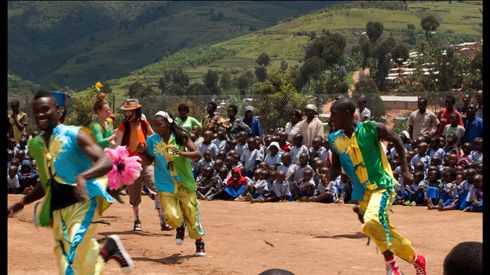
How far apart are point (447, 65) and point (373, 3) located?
308 feet

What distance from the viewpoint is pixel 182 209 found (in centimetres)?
1227

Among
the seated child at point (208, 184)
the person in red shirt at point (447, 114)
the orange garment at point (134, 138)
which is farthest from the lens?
the seated child at point (208, 184)

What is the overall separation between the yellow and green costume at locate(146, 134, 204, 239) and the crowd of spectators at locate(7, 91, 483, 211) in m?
3.99

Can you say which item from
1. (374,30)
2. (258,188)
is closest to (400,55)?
(374,30)

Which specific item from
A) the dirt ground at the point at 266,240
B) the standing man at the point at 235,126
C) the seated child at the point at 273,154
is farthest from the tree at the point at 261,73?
the dirt ground at the point at 266,240

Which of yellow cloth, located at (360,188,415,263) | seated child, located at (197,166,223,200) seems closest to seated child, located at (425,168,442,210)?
seated child, located at (197,166,223,200)

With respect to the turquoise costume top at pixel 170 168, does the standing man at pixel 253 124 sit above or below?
below

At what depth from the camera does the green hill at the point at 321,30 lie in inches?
4805

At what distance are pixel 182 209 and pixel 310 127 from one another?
22.3ft

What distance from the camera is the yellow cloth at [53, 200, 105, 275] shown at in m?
7.73

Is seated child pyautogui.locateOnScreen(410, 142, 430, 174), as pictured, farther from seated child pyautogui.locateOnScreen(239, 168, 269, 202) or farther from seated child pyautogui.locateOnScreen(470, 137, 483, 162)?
seated child pyautogui.locateOnScreen(239, 168, 269, 202)

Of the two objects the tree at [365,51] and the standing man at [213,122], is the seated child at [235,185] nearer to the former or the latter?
the standing man at [213,122]
